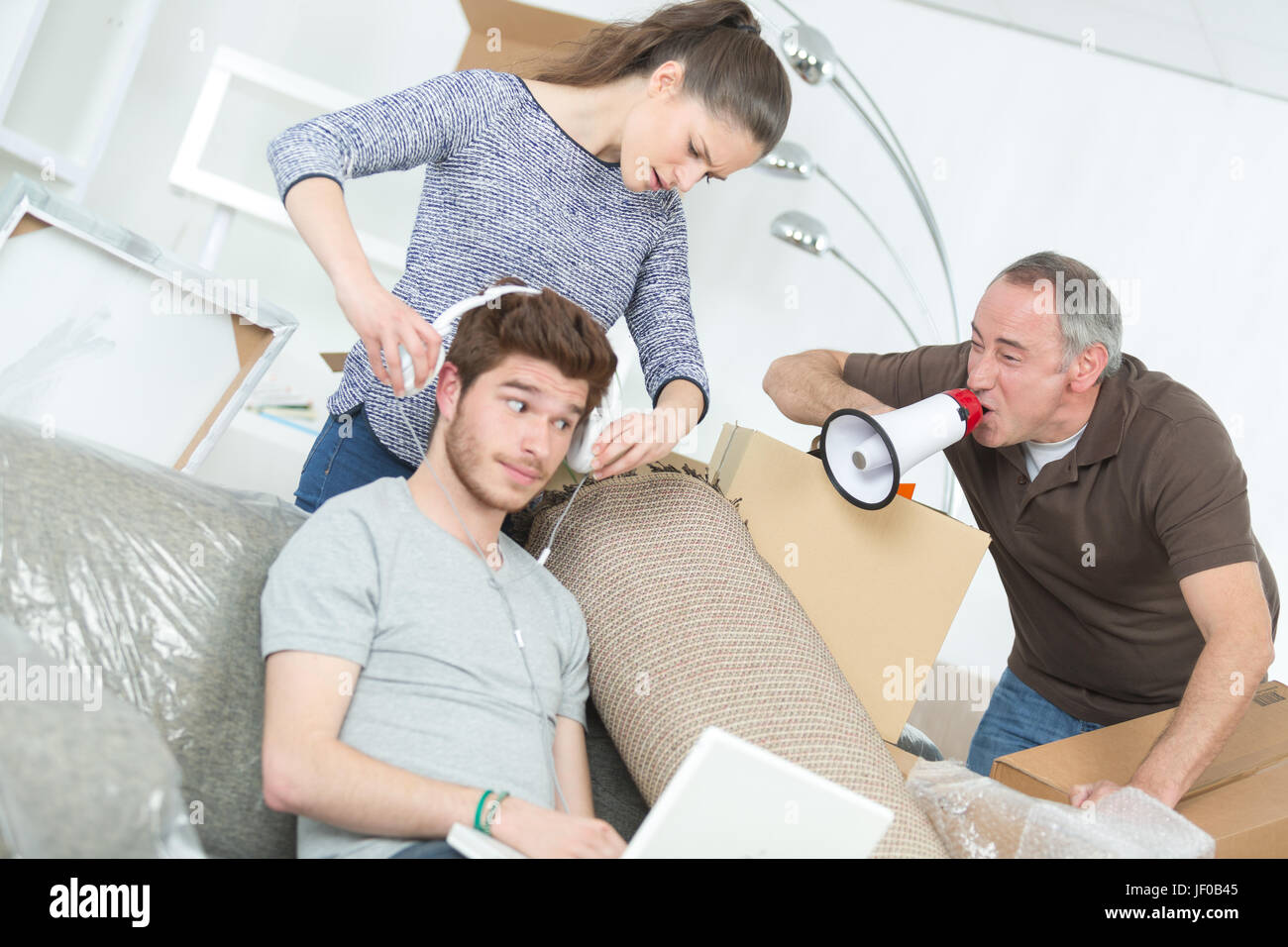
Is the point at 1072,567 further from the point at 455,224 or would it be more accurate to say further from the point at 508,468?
the point at 455,224

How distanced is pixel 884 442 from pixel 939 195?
2041 millimetres

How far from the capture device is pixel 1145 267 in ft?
10.6

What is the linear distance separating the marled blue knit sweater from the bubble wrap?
66 cm

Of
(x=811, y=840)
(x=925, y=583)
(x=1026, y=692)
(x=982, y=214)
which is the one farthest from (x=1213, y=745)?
(x=982, y=214)

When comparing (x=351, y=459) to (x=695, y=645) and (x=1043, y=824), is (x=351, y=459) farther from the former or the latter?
(x=1043, y=824)

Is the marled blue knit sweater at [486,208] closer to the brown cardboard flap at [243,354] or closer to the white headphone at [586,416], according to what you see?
the white headphone at [586,416]

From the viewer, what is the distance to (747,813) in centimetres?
90

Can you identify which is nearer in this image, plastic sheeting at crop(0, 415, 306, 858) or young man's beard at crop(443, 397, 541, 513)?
plastic sheeting at crop(0, 415, 306, 858)

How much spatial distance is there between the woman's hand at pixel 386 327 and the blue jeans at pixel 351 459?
0.30 m

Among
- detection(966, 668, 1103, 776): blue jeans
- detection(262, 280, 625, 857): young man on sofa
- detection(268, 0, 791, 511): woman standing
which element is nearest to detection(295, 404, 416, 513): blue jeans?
detection(268, 0, 791, 511): woman standing

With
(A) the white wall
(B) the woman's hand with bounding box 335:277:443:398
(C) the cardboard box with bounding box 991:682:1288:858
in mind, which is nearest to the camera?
(B) the woman's hand with bounding box 335:277:443:398

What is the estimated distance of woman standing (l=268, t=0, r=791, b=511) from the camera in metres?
1.43

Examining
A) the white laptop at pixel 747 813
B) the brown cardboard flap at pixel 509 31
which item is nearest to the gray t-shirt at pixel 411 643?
the white laptop at pixel 747 813

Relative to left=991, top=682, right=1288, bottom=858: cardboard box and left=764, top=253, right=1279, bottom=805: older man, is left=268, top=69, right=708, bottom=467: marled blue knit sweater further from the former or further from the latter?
left=991, top=682, right=1288, bottom=858: cardboard box
